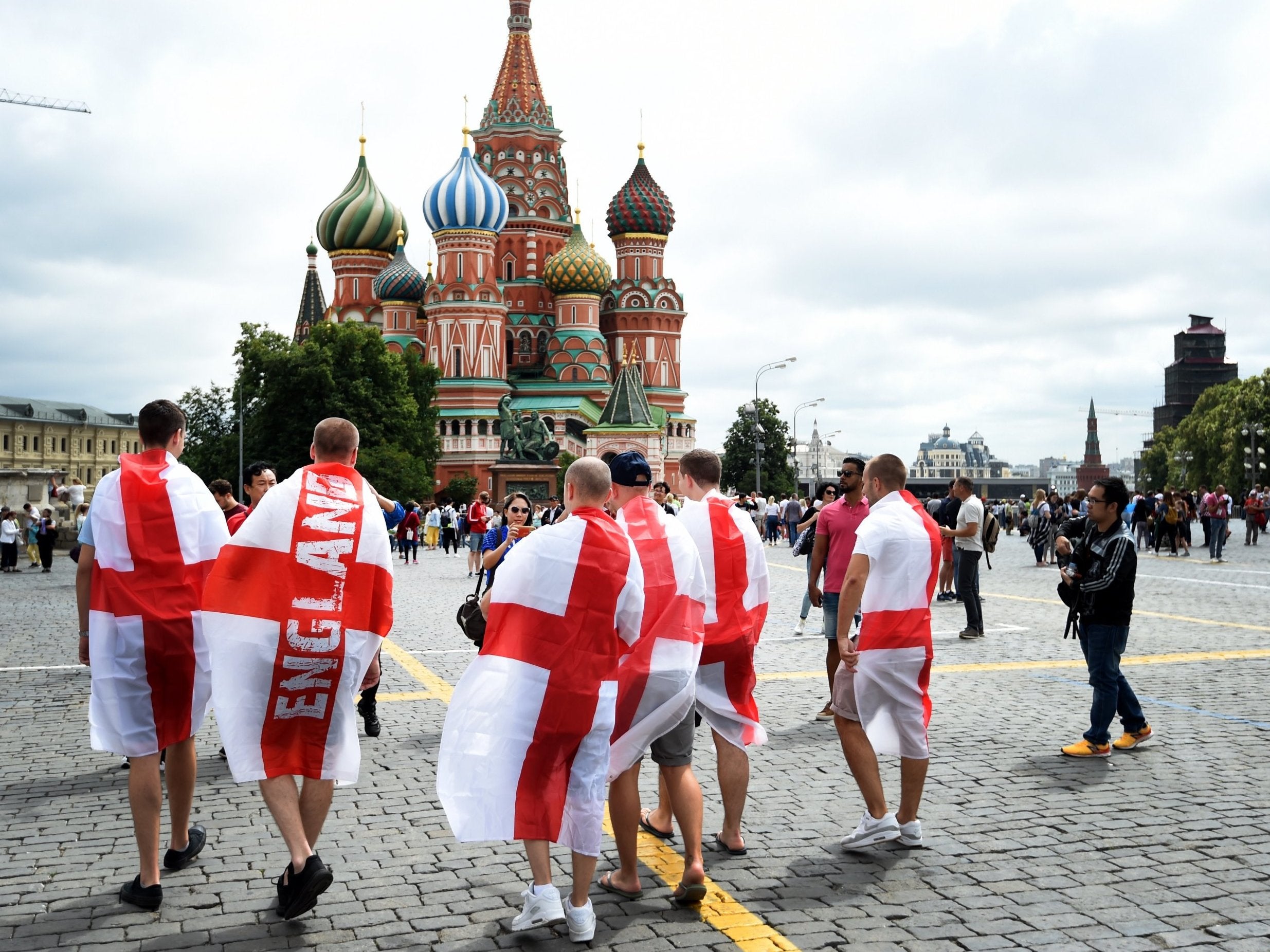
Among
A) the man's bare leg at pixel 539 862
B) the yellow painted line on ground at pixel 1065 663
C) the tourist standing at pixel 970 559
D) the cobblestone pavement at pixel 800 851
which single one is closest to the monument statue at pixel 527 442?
the tourist standing at pixel 970 559

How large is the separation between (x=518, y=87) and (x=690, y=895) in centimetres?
7769

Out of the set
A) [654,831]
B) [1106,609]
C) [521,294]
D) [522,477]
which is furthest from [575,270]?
[654,831]

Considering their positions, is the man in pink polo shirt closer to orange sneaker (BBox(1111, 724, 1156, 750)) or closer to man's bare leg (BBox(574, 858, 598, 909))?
orange sneaker (BBox(1111, 724, 1156, 750))

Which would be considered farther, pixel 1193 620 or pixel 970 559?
pixel 1193 620

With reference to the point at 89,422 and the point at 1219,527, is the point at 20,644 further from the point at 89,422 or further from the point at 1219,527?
→ the point at 89,422

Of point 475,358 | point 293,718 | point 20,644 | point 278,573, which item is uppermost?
point 475,358

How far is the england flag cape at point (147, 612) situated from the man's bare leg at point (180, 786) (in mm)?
72

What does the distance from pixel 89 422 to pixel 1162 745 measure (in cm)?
12676

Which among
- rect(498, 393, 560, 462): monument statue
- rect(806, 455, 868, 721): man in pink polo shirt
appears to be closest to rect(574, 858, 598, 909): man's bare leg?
rect(806, 455, 868, 721): man in pink polo shirt

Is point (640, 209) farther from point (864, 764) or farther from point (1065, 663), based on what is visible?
point (864, 764)

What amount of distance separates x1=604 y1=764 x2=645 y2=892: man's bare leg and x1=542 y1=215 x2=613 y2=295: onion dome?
70544mm

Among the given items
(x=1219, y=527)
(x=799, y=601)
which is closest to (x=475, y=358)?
(x=1219, y=527)

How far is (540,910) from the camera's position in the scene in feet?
14.1

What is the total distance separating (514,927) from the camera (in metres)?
4.32
